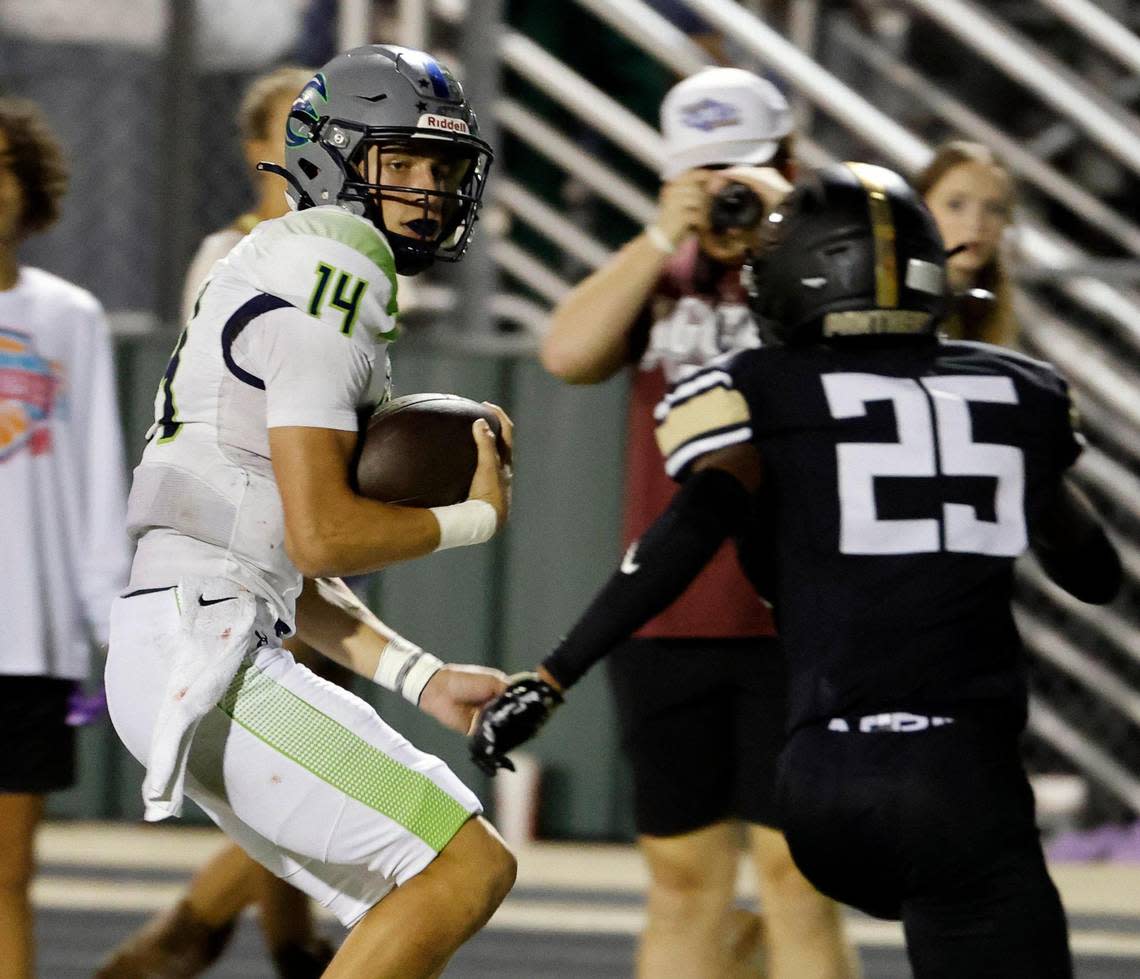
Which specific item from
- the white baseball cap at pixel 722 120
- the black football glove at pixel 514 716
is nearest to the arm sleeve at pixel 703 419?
the black football glove at pixel 514 716

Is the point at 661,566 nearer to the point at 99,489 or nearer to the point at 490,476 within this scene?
the point at 490,476

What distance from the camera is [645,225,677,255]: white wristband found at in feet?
13.2

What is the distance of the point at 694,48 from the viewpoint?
6.86 metres

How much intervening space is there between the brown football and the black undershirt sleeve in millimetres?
295

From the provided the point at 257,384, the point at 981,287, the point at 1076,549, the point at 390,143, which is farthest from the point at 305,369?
the point at 981,287

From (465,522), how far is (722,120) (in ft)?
4.39

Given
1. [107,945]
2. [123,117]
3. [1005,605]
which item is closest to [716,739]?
[1005,605]

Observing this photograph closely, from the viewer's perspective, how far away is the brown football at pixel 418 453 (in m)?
2.97

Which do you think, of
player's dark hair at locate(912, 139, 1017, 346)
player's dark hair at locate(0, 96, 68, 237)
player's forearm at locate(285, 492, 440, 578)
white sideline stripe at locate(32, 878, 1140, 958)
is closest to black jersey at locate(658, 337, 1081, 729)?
player's forearm at locate(285, 492, 440, 578)

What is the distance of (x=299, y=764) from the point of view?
289 centimetres

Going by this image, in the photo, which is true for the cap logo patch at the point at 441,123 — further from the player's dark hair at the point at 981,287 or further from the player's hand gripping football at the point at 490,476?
the player's dark hair at the point at 981,287

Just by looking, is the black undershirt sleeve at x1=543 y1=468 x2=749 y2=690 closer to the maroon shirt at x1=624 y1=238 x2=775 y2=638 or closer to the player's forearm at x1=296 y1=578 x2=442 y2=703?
the player's forearm at x1=296 y1=578 x2=442 y2=703

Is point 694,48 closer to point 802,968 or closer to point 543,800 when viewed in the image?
point 543,800

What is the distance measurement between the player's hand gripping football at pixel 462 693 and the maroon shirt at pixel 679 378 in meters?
0.78
